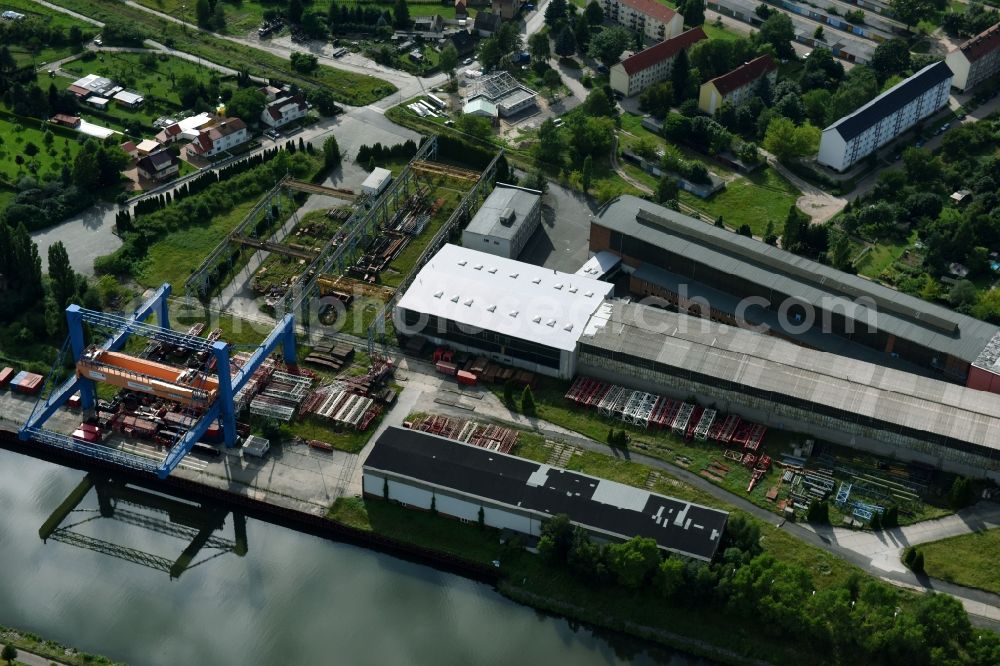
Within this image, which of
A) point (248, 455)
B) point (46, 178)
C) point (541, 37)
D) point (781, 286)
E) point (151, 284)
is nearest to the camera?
point (248, 455)

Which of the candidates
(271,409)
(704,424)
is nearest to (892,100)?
(704,424)

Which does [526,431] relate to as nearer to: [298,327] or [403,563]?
[403,563]

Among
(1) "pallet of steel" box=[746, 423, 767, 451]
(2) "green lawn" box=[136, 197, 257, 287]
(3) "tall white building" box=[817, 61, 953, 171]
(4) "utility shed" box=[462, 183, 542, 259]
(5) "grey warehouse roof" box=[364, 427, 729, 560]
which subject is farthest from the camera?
(3) "tall white building" box=[817, 61, 953, 171]

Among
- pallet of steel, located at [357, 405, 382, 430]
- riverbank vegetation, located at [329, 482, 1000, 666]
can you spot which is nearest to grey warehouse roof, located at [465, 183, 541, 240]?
pallet of steel, located at [357, 405, 382, 430]

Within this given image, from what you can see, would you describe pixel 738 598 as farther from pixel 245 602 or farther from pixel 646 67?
pixel 646 67

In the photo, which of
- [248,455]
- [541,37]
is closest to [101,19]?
[541,37]

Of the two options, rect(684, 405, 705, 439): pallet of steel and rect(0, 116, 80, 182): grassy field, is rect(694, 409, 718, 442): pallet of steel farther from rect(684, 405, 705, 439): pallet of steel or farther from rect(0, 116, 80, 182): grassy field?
rect(0, 116, 80, 182): grassy field
